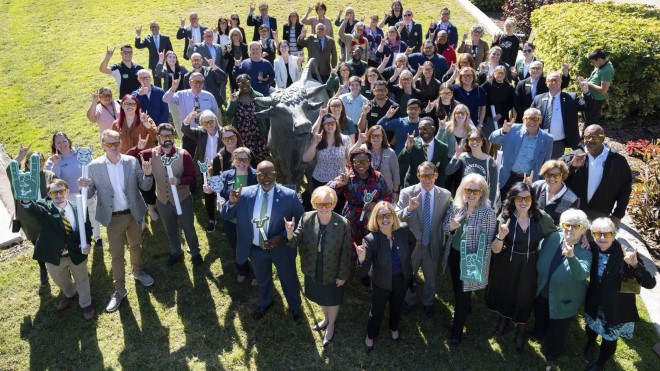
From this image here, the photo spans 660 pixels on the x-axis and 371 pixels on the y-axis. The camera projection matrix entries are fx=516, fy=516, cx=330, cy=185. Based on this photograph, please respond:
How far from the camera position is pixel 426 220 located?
21.0ft

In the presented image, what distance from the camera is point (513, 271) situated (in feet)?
19.5

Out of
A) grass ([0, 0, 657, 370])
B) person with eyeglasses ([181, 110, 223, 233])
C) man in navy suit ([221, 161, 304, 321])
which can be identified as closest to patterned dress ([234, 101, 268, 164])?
person with eyeglasses ([181, 110, 223, 233])

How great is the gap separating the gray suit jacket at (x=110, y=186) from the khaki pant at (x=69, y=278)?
0.67 metres

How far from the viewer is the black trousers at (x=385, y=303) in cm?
606

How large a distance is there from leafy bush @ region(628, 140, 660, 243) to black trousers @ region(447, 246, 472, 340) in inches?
158

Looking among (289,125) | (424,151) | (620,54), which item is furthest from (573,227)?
(620,54)

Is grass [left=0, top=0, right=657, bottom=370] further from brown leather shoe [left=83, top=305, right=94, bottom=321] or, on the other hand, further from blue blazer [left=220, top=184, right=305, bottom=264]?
blue blazer [left=220, top=184, right=305, bottom=264]

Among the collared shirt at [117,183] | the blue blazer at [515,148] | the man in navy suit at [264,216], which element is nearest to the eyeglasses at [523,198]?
the blue blazer at [515,148]

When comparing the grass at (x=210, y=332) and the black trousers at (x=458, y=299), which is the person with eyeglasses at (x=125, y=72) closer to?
the grass at (x=210, y=332)

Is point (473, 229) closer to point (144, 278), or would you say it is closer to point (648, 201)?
point (648, 201)

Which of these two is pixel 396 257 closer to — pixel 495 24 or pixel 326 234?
pixel 326 234

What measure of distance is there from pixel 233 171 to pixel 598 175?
4.90 metres

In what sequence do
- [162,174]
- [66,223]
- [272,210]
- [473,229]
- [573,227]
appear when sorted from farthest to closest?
[162,174]
[66,223]
[272,210]
[473,229]
[573,227]

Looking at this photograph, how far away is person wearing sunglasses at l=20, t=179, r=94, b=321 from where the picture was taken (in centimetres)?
646
